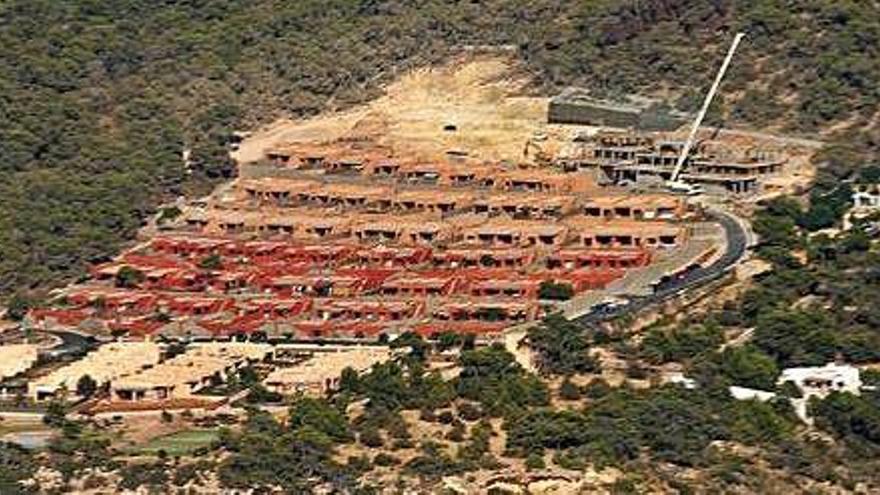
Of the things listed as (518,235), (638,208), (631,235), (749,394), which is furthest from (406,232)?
(749,394)

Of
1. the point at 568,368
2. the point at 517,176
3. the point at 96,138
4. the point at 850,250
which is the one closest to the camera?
the point at 568,368

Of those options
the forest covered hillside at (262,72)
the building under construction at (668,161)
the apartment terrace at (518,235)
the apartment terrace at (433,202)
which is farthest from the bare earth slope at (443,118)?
the apartment terrace at (518,235)

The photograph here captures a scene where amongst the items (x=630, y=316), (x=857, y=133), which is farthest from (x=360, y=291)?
(x=857, y=133)

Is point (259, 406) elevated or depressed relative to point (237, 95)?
depressed

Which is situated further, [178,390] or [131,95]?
[131,95]

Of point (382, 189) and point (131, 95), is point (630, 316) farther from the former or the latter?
point (131, 95)

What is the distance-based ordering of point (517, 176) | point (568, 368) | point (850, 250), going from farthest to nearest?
point (517, 176) → point (850, 250) → point (568, 368)

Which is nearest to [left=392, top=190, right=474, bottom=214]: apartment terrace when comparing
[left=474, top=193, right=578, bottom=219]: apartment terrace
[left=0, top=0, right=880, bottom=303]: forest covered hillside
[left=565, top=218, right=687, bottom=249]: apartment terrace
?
[left=474, top=193, right=578, bottom=219]: apartment terrace

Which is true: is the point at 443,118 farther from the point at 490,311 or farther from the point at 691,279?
the point at 490,311
